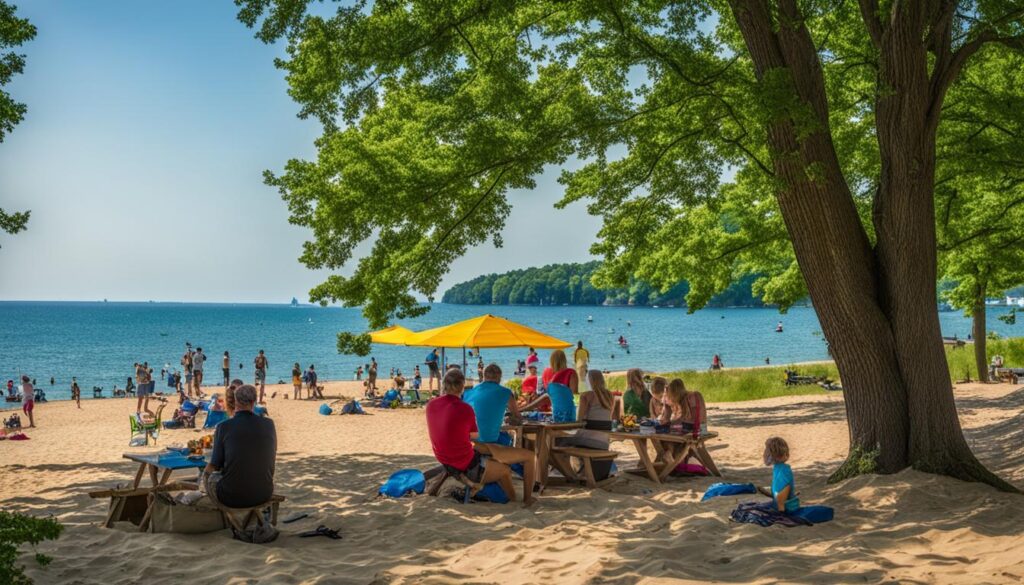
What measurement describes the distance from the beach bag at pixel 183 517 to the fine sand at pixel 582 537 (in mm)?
128

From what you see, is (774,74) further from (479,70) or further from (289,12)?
(289,12)

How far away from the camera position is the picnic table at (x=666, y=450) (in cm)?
923

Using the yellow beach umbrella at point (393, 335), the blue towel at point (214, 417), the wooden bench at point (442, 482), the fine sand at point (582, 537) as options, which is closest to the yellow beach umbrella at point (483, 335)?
the yellow beach umbrella at point (393, 335)

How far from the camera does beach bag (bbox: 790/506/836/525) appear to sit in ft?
22.3

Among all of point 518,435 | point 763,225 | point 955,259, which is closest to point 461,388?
point 518,435

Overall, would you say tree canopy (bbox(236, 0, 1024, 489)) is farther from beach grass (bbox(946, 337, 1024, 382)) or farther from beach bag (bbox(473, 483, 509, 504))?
beach grass (bbox(946, 337, 1024, 382))

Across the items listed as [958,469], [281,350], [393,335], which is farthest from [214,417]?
[281,350]

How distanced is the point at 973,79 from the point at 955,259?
9128 mm

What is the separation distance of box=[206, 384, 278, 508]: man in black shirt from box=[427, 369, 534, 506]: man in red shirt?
1654mm

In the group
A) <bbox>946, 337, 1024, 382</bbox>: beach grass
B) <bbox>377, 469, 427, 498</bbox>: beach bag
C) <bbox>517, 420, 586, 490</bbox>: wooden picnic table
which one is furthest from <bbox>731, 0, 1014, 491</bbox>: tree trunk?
<bbox>946, 337, 1024, 382</bbox>: beach grass

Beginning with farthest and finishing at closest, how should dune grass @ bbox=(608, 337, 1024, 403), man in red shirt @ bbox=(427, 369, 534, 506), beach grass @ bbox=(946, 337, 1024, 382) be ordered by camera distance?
beach grass @ bbox=(946, 337, 1024, 382) < dune grass @ bbox=(608, 337, 1024, 403) < man in red shirt @ bbox=(427, 369, 534, 506)

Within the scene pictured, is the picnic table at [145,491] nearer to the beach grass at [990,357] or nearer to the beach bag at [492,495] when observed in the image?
the beach bag at [492,495]

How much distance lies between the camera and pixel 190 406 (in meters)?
20.1

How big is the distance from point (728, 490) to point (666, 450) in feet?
4.66
